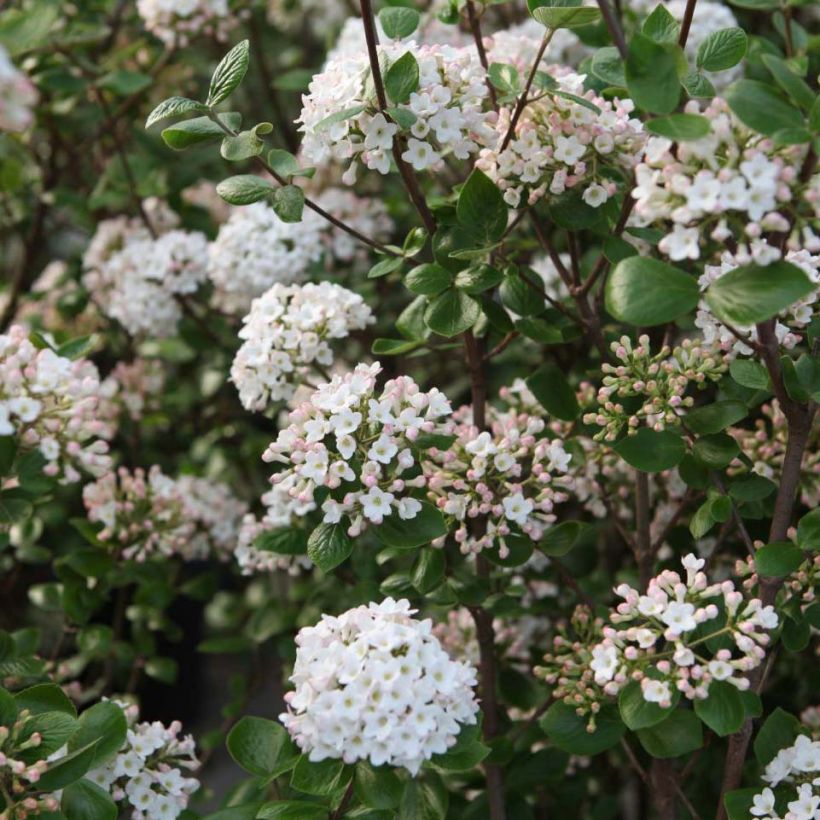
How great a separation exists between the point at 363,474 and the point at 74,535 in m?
1.27

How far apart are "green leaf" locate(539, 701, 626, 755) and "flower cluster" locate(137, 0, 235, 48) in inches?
53.1

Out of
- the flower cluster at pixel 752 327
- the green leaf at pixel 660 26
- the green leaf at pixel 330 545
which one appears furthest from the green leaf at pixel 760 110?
the green leaf at pixel 330 545

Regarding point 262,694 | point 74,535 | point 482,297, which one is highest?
point 482,297

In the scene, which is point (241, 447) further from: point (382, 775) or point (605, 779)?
point (382, 775)

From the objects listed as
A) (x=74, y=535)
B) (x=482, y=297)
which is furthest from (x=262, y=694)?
(x=482, y=297)

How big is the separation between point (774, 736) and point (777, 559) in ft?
0.74

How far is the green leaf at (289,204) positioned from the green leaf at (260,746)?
547 millimetres

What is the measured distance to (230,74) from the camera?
117 cm

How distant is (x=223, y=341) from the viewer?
6.73 ft

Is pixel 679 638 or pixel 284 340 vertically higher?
pixel 284 340

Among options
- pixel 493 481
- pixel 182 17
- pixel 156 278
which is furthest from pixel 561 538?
pixel 182 17

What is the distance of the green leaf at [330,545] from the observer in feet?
3.72

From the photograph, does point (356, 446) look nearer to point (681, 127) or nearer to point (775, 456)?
point (681, 127)

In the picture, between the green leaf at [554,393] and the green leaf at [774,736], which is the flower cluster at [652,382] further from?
the green leaf at [774,736]
